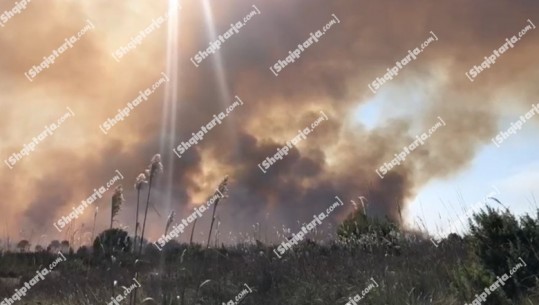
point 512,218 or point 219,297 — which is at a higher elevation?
point 219,297

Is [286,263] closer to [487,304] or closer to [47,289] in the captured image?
[487,304]

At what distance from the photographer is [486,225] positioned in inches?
350

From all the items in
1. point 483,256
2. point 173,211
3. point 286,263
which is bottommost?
point 483,256

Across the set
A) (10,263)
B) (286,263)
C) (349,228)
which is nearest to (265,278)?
(286,263)

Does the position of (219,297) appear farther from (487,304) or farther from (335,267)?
(487,304)

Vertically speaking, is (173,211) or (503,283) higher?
(173,211)

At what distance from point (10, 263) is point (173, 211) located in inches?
561

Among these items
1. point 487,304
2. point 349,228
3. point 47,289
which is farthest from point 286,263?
point 349,228

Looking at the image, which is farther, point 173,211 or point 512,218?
point 512,218

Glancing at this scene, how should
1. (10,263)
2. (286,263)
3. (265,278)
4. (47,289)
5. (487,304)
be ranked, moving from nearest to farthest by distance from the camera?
(487,304), (265,278), (286,263), (47,289), (10,263)

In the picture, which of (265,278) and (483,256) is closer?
(483,256)

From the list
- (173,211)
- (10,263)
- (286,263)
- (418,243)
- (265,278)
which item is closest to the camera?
(173,211)

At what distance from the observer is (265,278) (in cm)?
1053

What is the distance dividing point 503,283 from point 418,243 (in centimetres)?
572
